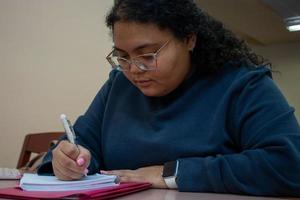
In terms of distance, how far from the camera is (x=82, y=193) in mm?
778

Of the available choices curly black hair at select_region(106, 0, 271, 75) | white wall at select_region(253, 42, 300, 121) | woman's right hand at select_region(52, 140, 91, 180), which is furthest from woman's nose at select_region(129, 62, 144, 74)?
white wall at select_region(253, 42, 300, 121)

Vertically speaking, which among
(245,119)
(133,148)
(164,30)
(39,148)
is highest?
(164,30)

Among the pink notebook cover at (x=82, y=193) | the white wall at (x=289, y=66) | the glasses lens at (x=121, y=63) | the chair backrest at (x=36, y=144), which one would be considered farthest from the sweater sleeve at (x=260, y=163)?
the white wall at (x=289, y=66)

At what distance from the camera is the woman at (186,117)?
93 centimetres

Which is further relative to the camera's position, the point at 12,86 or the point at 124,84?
the point at 12,86

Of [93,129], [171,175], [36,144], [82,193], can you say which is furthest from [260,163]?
[36,144]

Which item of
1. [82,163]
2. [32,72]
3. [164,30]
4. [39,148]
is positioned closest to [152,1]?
[164,30]

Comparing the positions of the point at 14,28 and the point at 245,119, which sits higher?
the point at 14,28

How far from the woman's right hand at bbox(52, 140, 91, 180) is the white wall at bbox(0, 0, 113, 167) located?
1390 millimetres

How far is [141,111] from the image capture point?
125cm

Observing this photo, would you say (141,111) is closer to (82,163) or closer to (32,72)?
(82,163)

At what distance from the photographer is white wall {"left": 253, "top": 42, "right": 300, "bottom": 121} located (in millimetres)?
6383

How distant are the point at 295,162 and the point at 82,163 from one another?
1.61 feet

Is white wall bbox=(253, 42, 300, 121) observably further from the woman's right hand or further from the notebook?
the woman's right hand
